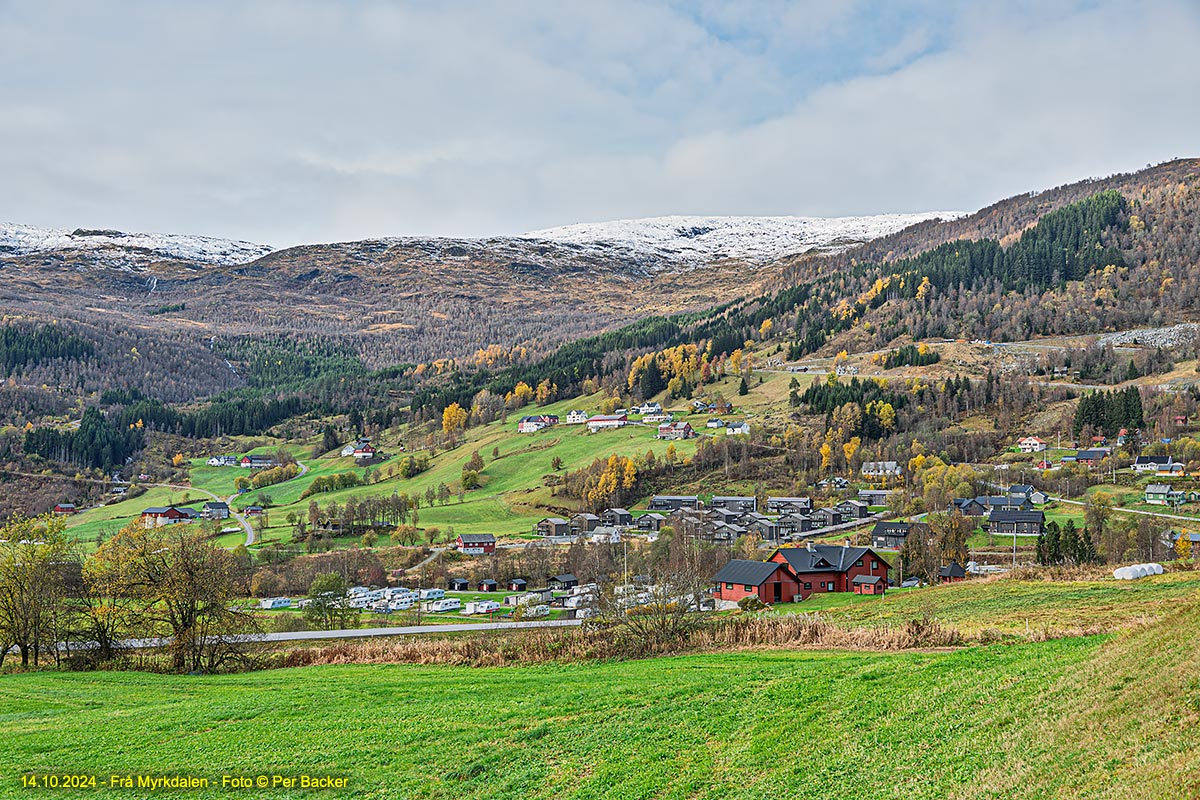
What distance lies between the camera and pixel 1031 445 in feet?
460

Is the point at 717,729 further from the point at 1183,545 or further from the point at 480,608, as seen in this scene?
the point at 1183,545

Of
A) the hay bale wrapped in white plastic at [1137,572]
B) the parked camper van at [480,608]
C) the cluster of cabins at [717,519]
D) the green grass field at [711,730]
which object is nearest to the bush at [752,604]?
the hay bale wrapped in white plastic at [1137,572]

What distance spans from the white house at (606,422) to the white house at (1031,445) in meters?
75.8

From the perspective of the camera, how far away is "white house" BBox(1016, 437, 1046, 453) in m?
139

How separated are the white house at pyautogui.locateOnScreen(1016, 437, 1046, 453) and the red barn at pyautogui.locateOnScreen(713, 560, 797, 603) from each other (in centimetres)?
9170

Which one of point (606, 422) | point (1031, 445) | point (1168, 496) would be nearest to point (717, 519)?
point (1168, 496)

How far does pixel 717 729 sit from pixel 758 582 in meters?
47.0

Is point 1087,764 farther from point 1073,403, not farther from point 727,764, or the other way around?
point 1073,403

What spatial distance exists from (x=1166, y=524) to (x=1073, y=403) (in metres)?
74.7

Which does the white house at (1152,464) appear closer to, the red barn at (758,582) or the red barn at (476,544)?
the red barn at (758,582)

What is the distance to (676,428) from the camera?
167 metres

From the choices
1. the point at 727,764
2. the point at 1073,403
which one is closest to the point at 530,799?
the point at 727,764

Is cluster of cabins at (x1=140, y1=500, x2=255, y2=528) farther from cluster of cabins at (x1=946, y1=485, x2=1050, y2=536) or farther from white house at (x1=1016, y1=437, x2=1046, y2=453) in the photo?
white house at (x1=1016, y1=437, x2=1046, y2=453)

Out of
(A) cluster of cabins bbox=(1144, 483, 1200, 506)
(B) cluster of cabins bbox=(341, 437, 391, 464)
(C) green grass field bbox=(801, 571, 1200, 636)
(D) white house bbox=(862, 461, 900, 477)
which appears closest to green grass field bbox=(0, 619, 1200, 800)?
(C) green grass field bbox=(801, 571, 1200, 636)
